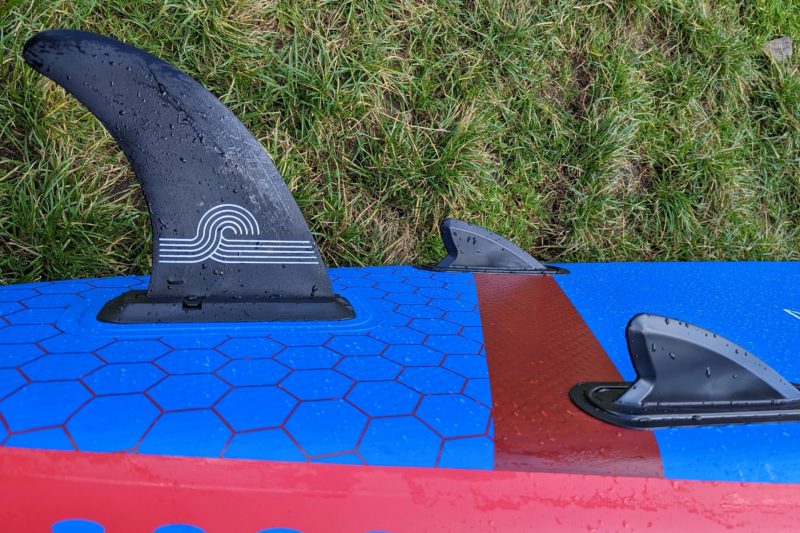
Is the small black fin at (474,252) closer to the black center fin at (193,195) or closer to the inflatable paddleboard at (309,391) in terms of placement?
the inflatable paddleboard at (309,391)

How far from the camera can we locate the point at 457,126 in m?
2.37

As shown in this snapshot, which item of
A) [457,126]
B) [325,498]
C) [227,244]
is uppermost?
[457,126]

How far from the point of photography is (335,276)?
1545mm

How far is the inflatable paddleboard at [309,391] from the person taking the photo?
0.73 metres

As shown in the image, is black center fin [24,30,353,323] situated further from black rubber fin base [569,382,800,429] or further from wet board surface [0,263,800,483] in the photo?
black rubber fin base [569,382,800,429]

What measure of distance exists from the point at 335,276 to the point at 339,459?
831mm

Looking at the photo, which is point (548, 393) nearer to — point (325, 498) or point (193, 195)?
point (325, 498)

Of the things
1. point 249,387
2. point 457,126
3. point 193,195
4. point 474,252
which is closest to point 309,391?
point 249,387

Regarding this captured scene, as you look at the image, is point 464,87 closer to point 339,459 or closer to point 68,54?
point 68,54

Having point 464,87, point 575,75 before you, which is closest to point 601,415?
point 464,87

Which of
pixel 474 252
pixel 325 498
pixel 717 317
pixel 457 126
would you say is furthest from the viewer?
pixel 457 126

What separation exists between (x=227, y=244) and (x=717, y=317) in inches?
40.3

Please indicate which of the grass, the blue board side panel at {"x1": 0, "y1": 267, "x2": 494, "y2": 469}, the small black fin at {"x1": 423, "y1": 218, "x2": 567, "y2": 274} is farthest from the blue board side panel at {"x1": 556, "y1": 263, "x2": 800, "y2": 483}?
the grass

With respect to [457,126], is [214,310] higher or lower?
lower
